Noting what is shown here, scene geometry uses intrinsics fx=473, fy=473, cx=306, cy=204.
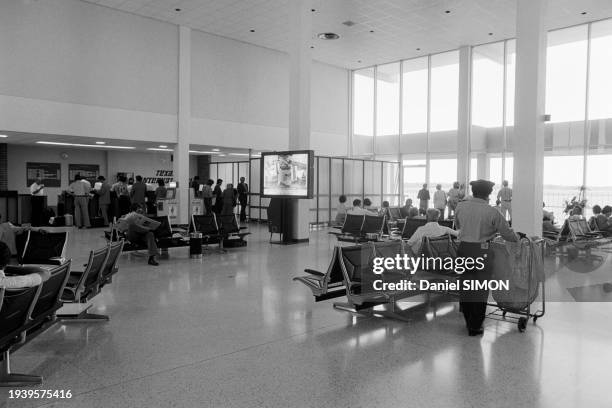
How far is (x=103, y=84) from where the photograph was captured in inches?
539

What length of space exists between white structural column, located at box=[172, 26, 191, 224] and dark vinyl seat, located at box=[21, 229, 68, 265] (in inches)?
319

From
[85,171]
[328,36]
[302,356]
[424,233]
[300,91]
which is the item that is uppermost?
[328,36]

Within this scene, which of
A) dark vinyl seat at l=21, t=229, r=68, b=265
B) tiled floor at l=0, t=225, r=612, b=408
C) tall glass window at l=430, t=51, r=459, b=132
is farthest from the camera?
tall glass window at l=430, t=51, r=459, b=132

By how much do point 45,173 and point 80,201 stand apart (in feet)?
18.0

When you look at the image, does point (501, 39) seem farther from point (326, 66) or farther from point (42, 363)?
point (42, 363)

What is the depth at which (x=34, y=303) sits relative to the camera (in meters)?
3.58

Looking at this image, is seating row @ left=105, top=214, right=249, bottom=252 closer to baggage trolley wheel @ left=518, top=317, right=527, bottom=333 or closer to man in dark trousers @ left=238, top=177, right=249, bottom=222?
man in dark trousers @ left=238, top=177, right=249, bottom=222

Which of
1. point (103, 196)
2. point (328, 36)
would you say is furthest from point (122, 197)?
point (328, 36)

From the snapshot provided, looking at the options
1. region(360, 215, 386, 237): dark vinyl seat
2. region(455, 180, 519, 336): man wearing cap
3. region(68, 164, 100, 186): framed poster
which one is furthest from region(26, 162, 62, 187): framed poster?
region(455, 180, 519, 336): man wearing cap

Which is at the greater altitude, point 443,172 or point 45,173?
point 443,172

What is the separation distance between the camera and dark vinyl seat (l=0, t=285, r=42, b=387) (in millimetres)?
3271

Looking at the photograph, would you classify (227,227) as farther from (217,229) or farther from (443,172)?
(443,172)

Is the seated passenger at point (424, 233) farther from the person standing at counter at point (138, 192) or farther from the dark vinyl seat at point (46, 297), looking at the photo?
the person standing at counter at point (138, 192)

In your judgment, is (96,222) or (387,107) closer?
(96,222)
